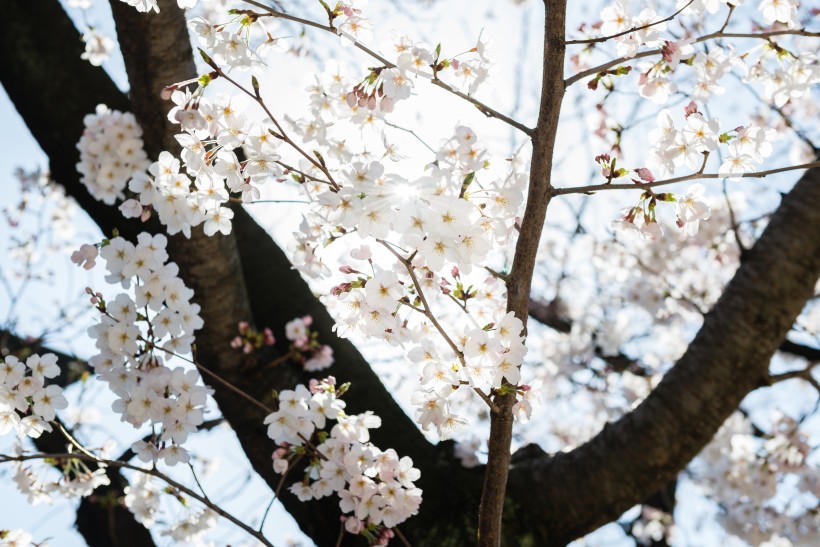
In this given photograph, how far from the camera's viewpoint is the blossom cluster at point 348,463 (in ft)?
5.38

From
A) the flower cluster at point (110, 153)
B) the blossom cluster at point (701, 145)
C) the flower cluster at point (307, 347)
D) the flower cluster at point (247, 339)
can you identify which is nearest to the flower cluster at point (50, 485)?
the flower cluster at point (247, 339)

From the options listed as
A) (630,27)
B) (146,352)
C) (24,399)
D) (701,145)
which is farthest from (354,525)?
(630,27)

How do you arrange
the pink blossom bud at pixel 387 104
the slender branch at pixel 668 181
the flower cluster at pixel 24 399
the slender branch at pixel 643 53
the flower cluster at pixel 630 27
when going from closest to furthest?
the slender branch at pixel 668 181
the slender branch at pixel 643 53
the pink blossom bud at pixel 387 104
the flower cluster at pixel 630 27
the flower cluster at pixel 24 399

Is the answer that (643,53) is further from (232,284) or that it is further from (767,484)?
(767,484)

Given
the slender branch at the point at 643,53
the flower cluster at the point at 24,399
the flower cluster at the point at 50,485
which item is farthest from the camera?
the flower cluster at the point at 50,485

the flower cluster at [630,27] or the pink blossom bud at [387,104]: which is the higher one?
the flower cluster at [630,27]

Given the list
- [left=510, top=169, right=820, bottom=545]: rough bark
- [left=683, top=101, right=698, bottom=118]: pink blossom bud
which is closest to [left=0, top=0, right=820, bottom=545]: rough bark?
[left=510, top=169, right=820, bottom=545]: rough bark

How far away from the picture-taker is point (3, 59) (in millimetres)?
2445

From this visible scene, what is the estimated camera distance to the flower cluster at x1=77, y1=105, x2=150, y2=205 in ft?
7.27

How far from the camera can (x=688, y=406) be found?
6.93 feet

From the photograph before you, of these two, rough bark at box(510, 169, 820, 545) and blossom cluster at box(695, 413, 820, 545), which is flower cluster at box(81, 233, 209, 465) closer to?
rough bark at box(510, 169, 820, 545)

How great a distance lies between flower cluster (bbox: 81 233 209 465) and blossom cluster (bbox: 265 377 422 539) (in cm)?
23

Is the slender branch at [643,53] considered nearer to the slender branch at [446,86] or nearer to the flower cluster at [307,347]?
the slender branch at [446,86]

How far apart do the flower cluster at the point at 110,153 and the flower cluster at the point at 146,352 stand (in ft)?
2.21
